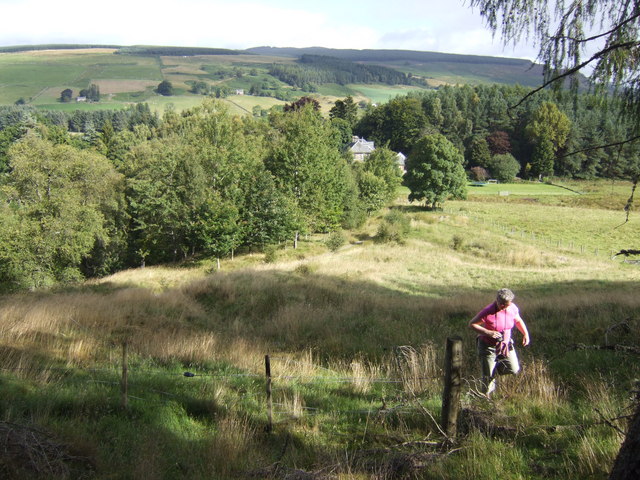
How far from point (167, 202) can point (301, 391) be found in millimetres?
31443

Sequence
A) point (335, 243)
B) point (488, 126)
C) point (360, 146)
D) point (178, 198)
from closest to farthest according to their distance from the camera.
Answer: point (335, 243) → point (178, 198) → point (360, 146) → point (488, 126)

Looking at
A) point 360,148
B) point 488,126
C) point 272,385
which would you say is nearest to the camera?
point 272,385

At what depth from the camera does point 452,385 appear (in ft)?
13.9

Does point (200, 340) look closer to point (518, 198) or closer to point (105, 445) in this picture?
point (105, 445)

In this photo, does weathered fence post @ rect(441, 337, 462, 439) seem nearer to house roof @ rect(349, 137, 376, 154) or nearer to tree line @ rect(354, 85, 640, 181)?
tree line @ rect(354, 85, 640, 181)

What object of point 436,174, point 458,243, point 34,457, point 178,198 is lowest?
point 458,243

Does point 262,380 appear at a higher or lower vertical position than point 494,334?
lower

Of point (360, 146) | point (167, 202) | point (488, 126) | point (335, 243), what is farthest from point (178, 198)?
point (488, 126)

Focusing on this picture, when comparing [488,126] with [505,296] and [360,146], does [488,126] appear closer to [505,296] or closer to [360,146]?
[360,146]

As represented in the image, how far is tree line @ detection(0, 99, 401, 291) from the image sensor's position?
29.5m

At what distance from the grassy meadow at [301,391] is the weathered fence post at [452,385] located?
0.18m

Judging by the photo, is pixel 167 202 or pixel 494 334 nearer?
pixel 494 334

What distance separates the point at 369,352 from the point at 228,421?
377cm

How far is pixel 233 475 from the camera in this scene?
4.09 m
